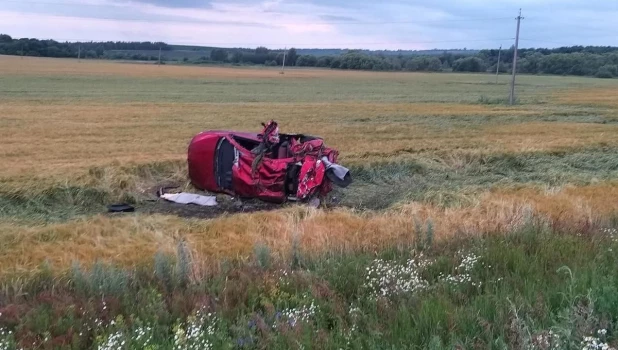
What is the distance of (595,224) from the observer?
7.88 m

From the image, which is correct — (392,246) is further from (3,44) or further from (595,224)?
(3,44)

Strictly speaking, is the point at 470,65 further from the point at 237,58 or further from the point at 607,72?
the point at 237,58

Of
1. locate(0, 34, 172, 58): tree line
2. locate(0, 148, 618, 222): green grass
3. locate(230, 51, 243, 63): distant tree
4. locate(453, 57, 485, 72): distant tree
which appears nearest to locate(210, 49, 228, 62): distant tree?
locate(230, 51, 243, 63): distant tree

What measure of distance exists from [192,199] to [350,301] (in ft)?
25.0

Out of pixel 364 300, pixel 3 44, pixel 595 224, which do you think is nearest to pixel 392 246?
pixel 364 300

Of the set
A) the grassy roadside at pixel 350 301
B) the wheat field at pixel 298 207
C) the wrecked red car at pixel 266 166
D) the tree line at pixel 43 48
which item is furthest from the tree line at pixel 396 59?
the grassy roadside at pixel 350 301

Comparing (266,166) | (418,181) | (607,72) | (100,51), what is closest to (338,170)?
(266,166)

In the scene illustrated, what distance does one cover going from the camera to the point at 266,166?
40.9 feet

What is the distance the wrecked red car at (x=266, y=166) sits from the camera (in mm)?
12094

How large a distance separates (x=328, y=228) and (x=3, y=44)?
12286 cm

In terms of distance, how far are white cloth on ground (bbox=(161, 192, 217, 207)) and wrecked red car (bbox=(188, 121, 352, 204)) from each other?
372 mm

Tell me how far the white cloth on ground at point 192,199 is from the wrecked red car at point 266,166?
37 centimetres

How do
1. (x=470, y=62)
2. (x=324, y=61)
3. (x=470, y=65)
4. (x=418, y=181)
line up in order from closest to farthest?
(x=418, y=181) < (x=470, y=65) < (x=470, y=62) < (x=324, y=61)

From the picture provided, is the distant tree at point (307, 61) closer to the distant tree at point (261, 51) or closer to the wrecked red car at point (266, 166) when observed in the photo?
the distant tree at point (261, 51)
